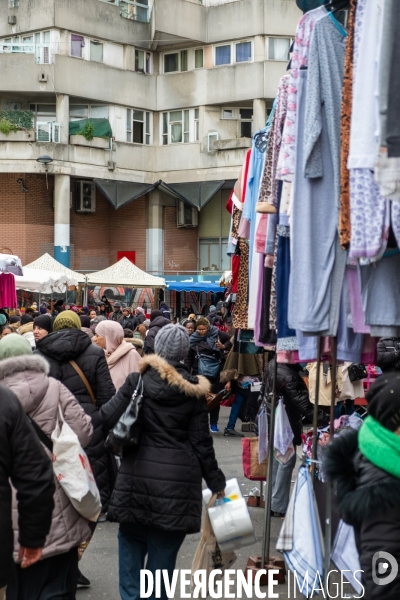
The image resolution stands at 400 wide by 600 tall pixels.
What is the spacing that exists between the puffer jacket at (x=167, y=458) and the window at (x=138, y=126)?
34265 millimetres

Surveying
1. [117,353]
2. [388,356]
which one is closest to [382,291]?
[388,356]

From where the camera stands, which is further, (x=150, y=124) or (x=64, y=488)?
(x=150, y=124)

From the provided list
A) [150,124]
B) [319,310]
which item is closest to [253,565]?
[319,310]

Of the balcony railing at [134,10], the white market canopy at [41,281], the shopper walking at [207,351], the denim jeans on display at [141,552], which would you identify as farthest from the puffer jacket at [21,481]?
the balcony railing at [134,10]

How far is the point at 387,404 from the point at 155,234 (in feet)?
122

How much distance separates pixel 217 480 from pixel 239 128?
113ft

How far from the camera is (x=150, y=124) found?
39.8 metres

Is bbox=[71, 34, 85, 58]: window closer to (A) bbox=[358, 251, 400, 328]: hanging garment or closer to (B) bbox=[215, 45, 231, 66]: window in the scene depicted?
(B) bbox=[215, 45, 231, 66]: window

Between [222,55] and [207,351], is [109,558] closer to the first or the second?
[207,351]

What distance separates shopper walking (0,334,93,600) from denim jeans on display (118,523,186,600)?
1.58ft

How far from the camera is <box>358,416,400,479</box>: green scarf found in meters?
3.59

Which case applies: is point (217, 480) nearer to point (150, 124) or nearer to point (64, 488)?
point (64, 488)

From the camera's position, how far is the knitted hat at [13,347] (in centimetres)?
546

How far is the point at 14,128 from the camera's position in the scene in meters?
35.6
